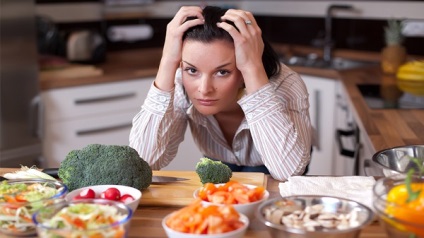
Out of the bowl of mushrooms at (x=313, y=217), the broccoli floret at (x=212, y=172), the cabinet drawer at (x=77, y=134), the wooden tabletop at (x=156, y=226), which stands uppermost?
the broccoli floret at (x=212, y=172)

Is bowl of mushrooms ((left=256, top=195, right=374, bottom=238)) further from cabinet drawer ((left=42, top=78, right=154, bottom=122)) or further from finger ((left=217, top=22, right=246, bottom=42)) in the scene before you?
cabinet drawer ((left=42, top=78, right=154, bottom=122))

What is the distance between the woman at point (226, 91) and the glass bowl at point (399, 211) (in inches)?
21.6

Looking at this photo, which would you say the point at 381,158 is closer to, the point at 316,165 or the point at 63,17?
the point at 316,165

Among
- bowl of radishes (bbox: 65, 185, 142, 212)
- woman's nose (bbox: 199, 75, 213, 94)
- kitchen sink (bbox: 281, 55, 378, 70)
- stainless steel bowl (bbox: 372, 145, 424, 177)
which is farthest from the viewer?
kitchen sink (bbox: 281, 55, 378, 70)

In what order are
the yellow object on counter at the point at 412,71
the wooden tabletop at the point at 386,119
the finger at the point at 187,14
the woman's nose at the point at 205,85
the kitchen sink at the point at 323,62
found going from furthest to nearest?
the kitchen sink at the point at 323,62
the yellow object on counter at the point at 412,71
the wooden tabletop at the point at 386,119
the finger at the point at 187,14
the woman's nose at the point at 205,85

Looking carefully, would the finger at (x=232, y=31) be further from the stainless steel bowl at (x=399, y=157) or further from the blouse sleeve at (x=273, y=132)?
the stainless steel bowl at (x=399, y=157)

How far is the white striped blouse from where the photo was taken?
196 cm

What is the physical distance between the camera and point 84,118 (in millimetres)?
3848

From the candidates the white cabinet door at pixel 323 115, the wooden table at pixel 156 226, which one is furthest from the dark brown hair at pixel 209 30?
the white cabinet door at pixel 323 115

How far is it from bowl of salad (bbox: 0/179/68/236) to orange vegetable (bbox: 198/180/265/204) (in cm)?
31

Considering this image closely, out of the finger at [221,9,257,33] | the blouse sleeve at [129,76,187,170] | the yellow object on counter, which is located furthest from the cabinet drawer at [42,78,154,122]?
the finger at [221,9,257,33]

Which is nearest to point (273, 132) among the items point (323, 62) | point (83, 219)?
point (83, 219)

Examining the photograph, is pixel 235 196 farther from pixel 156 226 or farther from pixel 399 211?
pixel 399 211

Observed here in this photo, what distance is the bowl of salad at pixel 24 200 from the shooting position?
1.41 m
